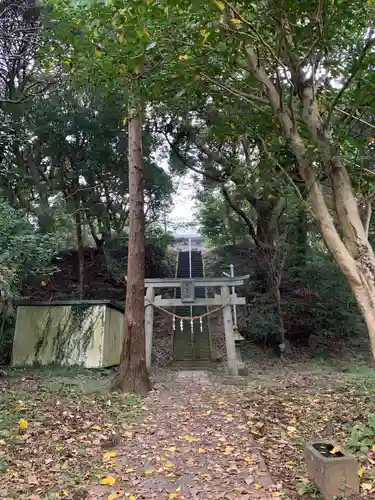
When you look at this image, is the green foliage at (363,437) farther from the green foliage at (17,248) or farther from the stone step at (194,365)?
the stone step at (194,365)

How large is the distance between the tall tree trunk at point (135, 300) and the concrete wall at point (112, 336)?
378 centimetres

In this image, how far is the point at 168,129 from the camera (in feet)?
52.7

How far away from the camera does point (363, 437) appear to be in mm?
4176

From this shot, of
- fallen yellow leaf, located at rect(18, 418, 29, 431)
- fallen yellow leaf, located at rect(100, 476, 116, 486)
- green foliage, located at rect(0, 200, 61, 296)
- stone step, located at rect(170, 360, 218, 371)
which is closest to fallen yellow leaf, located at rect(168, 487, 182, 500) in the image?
fallen yellow leaf, located at rect(100, 476, 116, 486)

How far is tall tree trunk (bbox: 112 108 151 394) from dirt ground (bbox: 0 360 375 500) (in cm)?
40

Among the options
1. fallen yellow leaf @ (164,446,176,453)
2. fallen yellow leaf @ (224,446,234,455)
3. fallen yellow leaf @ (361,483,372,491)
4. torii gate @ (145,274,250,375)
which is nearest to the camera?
fallen yellow leaf @ (361,483,372,491)

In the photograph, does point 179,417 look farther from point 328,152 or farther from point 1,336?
point 1,336

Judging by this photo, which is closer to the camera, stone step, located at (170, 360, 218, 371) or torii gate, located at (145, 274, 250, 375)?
torii gate, located at (145, 274, 250, 375)

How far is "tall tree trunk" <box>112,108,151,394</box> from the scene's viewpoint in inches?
309

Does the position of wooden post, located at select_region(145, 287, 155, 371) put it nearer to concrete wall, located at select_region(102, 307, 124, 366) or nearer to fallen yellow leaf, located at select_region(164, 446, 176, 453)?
concrete wall, located at select_region(102, 307, 124, 366)

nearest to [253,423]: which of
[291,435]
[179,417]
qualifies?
[291,435]

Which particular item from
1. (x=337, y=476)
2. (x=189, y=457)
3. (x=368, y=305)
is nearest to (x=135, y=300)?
(x=189, y=457)

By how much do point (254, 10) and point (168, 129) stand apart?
12067 mm

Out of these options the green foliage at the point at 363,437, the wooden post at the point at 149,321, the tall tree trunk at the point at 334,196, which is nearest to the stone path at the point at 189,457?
the green foliage at the point at 363,437
